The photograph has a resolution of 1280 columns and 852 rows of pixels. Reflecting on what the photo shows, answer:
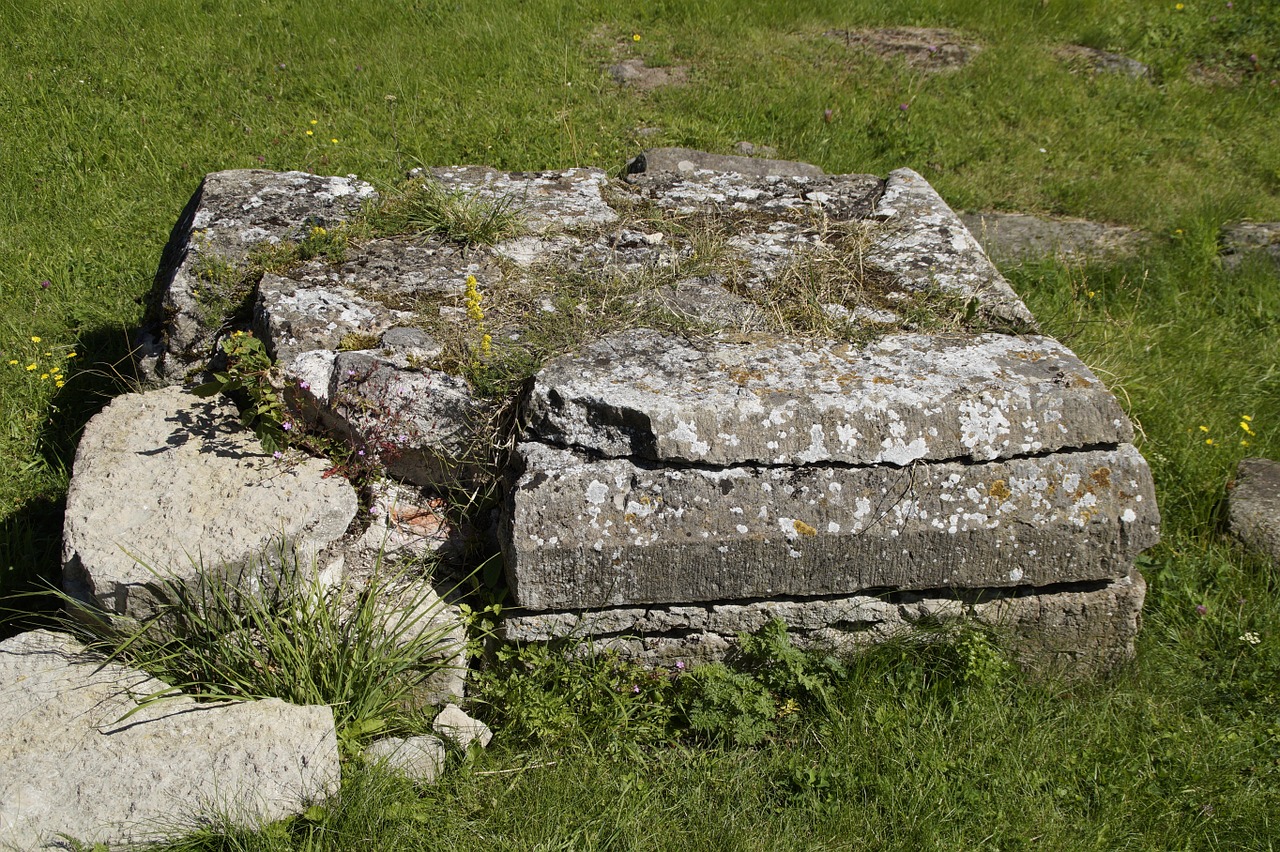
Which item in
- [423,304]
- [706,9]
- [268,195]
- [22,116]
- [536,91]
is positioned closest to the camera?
[423,304]

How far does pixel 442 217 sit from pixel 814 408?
1.81 m

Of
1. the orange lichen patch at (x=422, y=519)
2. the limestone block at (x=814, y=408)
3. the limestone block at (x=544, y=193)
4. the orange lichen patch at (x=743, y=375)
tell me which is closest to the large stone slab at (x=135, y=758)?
the orange lichen patch at (x=422, y=519)

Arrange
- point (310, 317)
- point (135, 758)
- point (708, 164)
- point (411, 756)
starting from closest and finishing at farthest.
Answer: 1. point (135, 758)
2. point (411, 756)
3. point (310, 317)
4. point (708, 164)

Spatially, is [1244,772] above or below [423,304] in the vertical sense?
below

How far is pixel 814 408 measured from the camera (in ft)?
9.27

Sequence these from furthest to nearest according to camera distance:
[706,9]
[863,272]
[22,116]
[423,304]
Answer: [706,9] → [22,116] → [863,272] → [423,304]

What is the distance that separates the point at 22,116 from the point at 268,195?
2995 millimetres

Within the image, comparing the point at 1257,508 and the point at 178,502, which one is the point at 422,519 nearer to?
the point at 178,502

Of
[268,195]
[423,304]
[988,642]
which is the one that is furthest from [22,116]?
[988,642]

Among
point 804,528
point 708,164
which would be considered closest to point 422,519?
point 804,528

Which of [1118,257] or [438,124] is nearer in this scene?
[1118,257]

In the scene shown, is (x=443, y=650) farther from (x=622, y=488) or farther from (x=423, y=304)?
(x=423, y=304)

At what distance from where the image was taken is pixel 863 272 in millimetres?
3590

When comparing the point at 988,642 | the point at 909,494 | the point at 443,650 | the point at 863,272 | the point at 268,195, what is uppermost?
the point at 268,195
